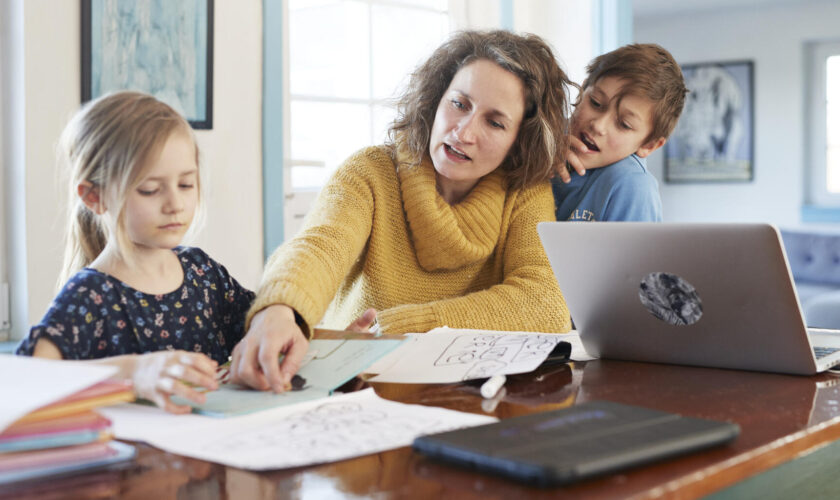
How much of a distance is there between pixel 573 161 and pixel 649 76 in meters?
0.23

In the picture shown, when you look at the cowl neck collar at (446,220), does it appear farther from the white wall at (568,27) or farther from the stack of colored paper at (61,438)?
the white wall at (568,27)

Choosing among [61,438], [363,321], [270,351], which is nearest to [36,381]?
[61,438]

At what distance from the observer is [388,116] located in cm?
335

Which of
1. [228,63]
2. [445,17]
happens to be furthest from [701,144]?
[228,63]

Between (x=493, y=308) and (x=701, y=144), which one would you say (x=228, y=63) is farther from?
(x=701, y=144)

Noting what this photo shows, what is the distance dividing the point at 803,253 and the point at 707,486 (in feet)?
18.1

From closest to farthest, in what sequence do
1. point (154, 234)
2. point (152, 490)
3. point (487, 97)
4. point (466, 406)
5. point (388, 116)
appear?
point (152, 490) → point (466, 406) → point (154, 234) → point (487, 97) → point (388, 116)

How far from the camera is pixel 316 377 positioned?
1.03 m

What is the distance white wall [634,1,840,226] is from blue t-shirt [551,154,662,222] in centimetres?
580

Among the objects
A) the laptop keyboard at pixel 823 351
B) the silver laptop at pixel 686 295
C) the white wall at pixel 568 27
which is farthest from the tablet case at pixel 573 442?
the white wall at pixel 568 27

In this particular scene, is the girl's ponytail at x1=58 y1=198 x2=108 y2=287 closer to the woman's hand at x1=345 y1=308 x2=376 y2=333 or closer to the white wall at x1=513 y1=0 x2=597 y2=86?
the woman's hand at x1=345 y1=308 x2=376 y2=333

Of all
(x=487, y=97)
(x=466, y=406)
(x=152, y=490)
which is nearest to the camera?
(x=152, y=490)

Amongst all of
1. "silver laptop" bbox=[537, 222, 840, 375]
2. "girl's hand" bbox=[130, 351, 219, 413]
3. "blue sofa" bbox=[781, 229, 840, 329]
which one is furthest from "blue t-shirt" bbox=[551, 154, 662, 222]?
A: "blue sofa" bbox=[781, 229, 840, 329]

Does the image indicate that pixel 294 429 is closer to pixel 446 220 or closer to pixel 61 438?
pixel 61 438
